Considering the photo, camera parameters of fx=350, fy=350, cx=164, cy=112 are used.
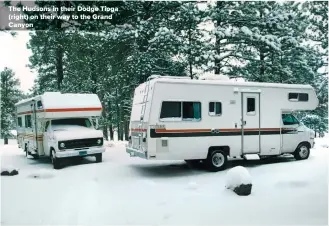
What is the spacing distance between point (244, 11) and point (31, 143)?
36.9 ft

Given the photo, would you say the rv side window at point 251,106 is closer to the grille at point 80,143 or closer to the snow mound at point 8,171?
the grille at point 80,143

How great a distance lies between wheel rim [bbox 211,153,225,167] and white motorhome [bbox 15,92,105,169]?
3975 mm

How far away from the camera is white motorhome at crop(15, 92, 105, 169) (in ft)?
37.0

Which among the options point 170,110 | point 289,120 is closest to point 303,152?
point 289,120

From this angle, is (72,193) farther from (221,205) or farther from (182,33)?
(182,33)

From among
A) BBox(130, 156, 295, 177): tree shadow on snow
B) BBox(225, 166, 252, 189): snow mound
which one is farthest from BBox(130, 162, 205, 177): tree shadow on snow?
BBox(225, 166, 252, 189): snow mound

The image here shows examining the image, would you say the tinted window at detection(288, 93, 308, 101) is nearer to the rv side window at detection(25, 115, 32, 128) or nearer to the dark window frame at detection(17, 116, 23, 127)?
the rv side window at detection(25, 115, 32, 128)

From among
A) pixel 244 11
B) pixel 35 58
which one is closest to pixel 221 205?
pixel 244 11

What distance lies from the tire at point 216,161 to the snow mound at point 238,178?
7.52 feet

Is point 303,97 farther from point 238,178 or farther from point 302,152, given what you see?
point 238,178

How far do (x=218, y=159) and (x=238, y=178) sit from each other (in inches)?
108

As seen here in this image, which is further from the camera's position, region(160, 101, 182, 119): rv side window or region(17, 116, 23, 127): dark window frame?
region(17, 116, 23, 127): dark window frame

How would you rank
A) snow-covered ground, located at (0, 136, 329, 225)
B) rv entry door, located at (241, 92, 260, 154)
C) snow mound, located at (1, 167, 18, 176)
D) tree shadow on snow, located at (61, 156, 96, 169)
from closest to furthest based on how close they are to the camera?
snow-covered ground, located at (0, 136, 329, 225) < snow mound, located at (1, 167, 18, 176) < rv entry door, located at (241, 92, 260, 154) < tree shadow on snow, located at (61, 156, 96, 169)

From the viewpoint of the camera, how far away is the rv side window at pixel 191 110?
9.67 m
